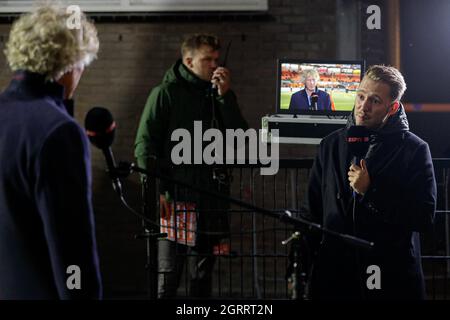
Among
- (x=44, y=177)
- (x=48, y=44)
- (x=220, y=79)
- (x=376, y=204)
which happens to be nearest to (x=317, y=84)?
(x=220, y=79)

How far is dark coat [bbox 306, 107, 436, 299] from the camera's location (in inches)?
175

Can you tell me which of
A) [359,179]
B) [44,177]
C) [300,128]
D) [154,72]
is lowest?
[359,179]

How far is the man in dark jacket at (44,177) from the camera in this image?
2703 mm

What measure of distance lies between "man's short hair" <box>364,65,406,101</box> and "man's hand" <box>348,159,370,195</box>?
0.51 m

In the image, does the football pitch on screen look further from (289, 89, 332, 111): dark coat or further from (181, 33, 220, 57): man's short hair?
(181, 33, 220, 57): man's short hair

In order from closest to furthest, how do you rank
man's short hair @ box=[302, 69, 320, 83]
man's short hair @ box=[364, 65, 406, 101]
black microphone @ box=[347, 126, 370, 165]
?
black microphone @ box=[347, 126, 370, 165] < man's short hair @ box=[364, 65, 406, 101] < man's short hair @ box=[302, 69, 320, 83]

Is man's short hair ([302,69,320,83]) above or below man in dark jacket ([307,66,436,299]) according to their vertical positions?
above

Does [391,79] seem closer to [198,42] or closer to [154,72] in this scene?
[198,42]

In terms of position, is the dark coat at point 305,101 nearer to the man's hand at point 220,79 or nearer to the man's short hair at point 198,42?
the man's hand at point 220,79

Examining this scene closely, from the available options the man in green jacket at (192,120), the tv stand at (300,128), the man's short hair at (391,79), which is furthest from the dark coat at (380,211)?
the tv stand at (300,128)

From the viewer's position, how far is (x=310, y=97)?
20.4 ft

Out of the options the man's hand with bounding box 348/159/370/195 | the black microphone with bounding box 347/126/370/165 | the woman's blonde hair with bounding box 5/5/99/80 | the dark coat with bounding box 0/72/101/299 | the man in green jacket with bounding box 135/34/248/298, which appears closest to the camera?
the dark coat with bounding box 0/72/101/299

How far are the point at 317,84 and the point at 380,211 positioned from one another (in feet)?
6.47

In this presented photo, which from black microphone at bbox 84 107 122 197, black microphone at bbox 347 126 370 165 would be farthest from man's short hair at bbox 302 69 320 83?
black microphone at bbox 84 107 122 197
